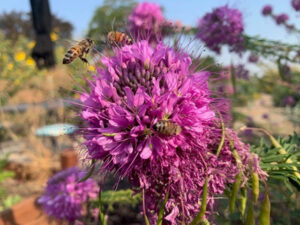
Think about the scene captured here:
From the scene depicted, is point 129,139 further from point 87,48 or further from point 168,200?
point 87,48

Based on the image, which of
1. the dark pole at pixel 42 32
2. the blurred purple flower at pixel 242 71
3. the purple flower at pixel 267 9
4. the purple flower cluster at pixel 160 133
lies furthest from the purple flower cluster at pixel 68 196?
the dark pole at pixel 42 32

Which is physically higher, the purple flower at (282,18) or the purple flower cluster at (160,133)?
the purple flower at (282,18)

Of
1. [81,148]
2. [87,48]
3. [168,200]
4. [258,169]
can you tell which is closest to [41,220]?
[87,48]

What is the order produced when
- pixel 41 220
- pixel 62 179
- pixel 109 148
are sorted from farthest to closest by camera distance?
pixel 41 220, pixel 62 179, pixel 109 148

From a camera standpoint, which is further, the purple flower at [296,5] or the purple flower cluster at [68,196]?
the purple flower at [296,5]

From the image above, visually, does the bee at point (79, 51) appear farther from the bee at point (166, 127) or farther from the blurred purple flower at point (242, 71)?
the blurred purple flower at point (242, 71)

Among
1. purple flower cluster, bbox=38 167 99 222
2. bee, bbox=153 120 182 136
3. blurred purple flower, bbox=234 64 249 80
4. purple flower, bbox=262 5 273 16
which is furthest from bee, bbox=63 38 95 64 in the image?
purple flower, bbox=262 5 273 16

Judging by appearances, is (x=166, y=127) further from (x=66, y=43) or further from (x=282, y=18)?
(x=282, y=18)

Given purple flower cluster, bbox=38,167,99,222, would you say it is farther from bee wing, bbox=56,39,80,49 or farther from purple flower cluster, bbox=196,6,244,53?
purple flower cluster, bbox=196,6,244,53
